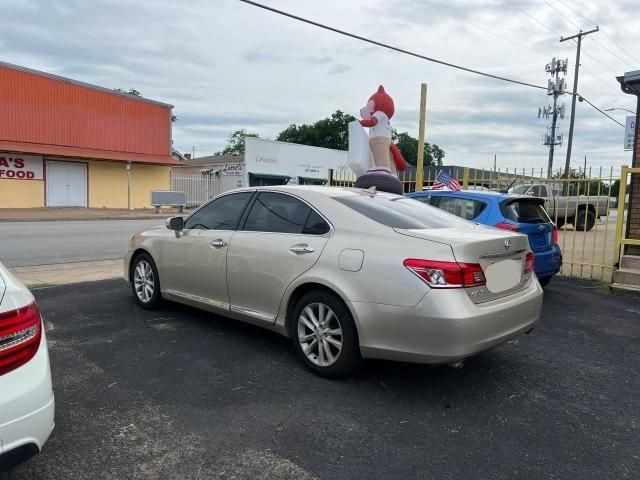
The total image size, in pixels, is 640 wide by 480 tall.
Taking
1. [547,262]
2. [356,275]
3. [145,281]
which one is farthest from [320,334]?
[547,262]

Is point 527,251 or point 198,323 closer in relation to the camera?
point 527,251

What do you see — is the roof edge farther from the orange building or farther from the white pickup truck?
the white pickup truck

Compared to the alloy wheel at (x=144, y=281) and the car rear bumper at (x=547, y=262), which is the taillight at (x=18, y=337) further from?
the car rear bumper at (x=547, y=262)

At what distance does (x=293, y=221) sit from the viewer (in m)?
4.47

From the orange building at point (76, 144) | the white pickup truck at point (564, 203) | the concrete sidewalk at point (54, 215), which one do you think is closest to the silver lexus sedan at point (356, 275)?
the white pickup truck at point (564, 203)

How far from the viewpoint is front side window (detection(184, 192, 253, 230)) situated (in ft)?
16.4

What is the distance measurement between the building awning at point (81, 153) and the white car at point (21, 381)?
84.2 ft

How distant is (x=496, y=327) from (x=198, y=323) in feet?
10.3

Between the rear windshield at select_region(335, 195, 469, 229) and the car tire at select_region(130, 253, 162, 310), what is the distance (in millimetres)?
2569

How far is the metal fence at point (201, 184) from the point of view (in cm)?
3356

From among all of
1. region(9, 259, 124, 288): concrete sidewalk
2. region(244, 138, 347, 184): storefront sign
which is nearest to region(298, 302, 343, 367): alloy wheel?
region(9, 259, 124, 288): concrete sidewalk

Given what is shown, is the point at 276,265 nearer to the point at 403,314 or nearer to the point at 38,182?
the point at 403,314

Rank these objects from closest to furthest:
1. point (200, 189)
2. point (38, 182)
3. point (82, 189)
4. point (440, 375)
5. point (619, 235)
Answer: point (440, 375)
point (619, 235)
point (38, 182)
point (82, 189)
point (200, 189)

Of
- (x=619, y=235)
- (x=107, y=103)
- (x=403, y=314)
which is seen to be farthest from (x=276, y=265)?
(x=107, y=103)
